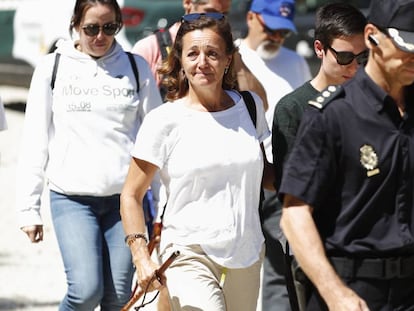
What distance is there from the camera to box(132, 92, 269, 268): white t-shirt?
5.15 meters

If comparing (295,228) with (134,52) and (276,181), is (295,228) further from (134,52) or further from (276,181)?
(134,52)

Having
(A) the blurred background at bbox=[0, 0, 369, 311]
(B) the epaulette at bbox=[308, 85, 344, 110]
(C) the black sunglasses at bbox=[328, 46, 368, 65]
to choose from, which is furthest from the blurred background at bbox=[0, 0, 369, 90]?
(B) the epaulette at bbox=[308, 85, 344, 110]

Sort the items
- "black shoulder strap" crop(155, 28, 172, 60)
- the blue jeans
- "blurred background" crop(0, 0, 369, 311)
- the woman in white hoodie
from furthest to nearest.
Result: "blurred background" crop(0, 0, 369, 311) → "black shoulder strap" crop(155, 28, 172, 60) → the woman in white hoodie → the blue jeans

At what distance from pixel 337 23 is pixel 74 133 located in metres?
1.47

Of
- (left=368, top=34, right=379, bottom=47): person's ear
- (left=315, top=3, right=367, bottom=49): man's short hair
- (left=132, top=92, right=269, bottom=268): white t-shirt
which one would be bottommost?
(left=132, top=92, right=269, bottom=268): white t-shirt

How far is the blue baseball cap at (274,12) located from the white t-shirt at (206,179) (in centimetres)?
257

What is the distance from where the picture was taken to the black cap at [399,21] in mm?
3982

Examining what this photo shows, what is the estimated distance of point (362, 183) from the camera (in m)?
4.02

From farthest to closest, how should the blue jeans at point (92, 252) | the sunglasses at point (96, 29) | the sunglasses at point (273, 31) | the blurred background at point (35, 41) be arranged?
the blurred background at point (35, 41) → the sunglasses at point (273, 31) → the sunglasses at point (96, 29) → the blue jeans at point (92, 252)


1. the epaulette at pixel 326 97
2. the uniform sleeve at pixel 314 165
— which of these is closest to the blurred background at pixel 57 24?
the epaulette at pixel 326 97

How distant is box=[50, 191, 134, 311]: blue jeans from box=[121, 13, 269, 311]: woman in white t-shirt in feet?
2.59

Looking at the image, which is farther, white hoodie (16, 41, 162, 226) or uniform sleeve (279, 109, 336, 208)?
white hoodie (16, 41, 162, 226)

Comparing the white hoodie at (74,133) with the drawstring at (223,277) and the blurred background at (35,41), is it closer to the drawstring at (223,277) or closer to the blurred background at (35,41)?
the drawstring at (223,277)

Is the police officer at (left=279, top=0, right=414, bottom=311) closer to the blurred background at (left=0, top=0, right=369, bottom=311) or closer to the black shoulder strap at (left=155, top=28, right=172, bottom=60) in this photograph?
the black shoulder strap at (left=155, top=28, right=172, bottom=60)
